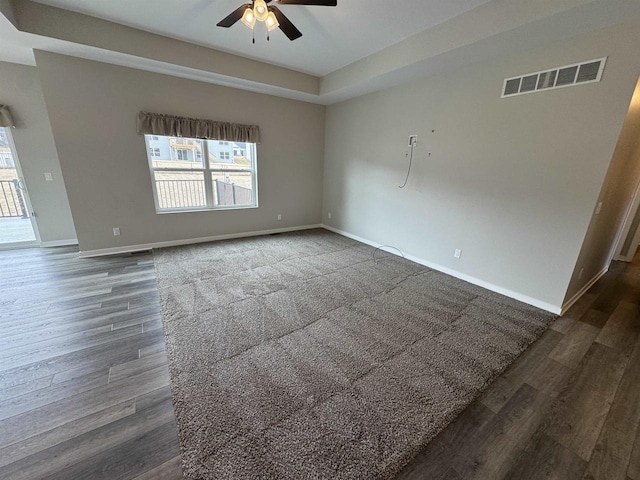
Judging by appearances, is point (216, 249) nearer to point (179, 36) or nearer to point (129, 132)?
point (129, 132)

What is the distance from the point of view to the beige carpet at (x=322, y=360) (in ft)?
4.36

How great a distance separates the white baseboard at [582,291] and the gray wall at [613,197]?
61 mm

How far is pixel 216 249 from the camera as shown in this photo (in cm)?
429

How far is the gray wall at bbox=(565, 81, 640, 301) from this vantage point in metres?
2.34

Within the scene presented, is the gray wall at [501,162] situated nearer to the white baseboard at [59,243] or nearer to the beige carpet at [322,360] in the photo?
the beige carpet at [322,360]

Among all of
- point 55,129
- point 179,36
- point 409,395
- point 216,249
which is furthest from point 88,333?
point 179,36

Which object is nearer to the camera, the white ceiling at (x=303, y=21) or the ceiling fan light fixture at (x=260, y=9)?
the ceiling fan light fixture at (x=260, y=9)

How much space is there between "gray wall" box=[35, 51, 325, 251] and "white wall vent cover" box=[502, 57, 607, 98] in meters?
3.53

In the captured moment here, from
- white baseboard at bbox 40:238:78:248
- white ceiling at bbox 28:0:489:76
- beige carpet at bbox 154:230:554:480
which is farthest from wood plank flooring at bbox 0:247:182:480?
white ceiling at bbox 28:0:489:76

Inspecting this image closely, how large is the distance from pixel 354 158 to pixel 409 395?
4129 mm

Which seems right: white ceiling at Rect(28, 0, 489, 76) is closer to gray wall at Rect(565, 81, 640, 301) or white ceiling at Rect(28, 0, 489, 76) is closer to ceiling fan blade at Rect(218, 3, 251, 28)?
ceiling fan blade at Rect(218, 3, 251, 28)

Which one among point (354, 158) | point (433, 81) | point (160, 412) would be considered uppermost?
point (433, 81)

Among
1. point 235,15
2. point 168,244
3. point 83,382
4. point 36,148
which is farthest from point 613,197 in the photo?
point 36,148

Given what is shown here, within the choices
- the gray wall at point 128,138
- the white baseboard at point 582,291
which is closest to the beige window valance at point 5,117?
the gray wall at point 128,138
